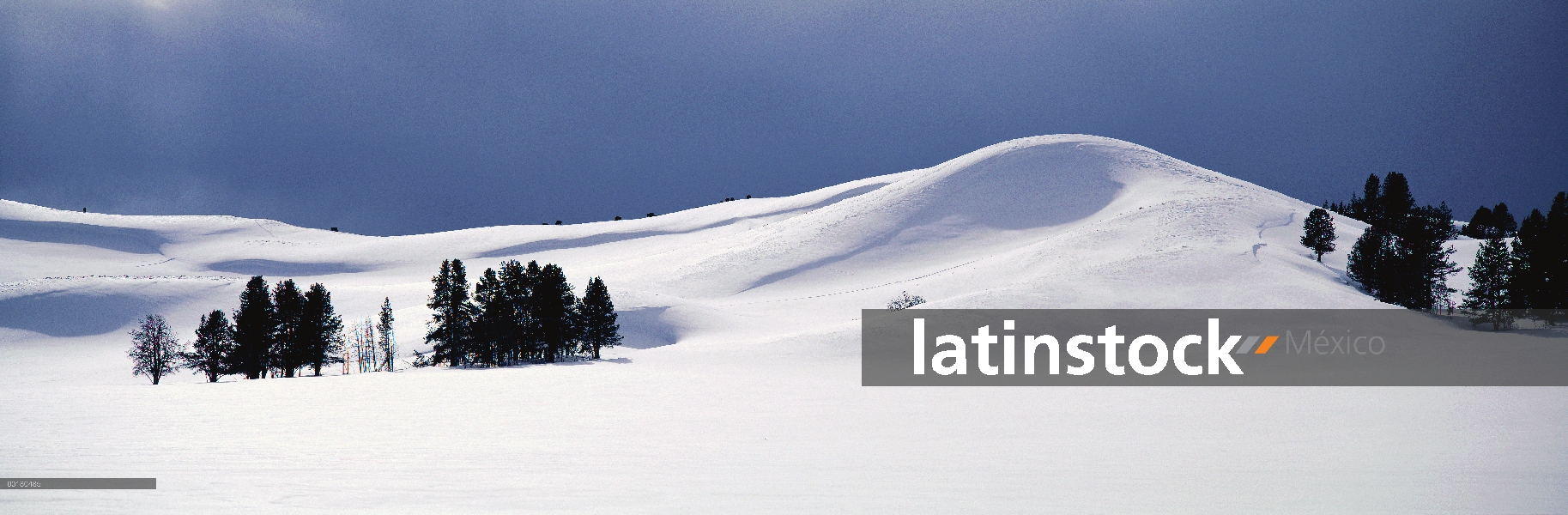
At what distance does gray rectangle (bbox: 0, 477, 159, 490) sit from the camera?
9695 millimetres

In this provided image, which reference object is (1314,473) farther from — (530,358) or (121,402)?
(530,358)

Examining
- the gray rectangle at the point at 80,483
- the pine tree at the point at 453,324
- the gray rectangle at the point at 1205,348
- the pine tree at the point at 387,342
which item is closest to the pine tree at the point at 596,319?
the pine tree at the point at 453,324

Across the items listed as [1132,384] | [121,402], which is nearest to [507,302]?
[121,402]

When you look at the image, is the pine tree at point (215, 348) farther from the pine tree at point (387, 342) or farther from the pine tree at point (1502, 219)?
the pine tree at point (1502, 219)

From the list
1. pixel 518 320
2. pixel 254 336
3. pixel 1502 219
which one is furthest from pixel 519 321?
pixel 1502 219

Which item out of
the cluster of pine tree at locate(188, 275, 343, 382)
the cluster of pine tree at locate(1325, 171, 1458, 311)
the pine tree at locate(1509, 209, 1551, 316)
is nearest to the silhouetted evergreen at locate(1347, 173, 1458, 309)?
the cluster of pine tree at locate(1325, 171, 1458, 311)

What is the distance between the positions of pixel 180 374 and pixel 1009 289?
7314 cm

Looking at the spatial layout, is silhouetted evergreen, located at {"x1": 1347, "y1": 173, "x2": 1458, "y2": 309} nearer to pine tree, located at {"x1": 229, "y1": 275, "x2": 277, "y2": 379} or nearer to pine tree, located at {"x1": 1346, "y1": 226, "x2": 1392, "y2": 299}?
pine tree, located at {"x1": 1346, "y1": 226, "x2": 1392, "y2": 299}

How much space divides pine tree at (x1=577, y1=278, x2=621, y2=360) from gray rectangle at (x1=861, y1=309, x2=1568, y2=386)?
821 inches

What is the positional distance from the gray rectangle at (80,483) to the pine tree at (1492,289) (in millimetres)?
78704

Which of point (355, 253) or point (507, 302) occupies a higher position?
point (355, 253)

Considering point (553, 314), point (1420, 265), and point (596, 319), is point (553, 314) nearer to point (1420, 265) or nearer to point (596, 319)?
point (596, 319)

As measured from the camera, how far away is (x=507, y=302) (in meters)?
60.3

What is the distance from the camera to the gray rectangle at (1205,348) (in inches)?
1364
